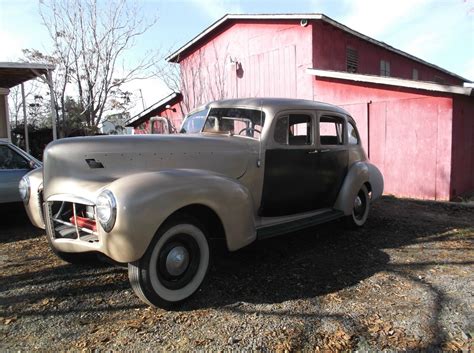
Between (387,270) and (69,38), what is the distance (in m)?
14.2

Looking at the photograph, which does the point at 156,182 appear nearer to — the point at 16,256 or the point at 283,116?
the point at 283,116

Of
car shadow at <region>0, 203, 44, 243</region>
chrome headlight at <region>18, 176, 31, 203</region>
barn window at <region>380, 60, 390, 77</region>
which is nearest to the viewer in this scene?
chrome headlight at <region>18, 176, 31, 203</region>

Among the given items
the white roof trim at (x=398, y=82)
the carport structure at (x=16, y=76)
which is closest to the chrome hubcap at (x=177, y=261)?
the carport structure at (x=16, y=76)

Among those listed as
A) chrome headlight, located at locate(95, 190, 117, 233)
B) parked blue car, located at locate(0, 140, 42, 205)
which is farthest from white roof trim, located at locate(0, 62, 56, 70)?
chrome headlight, located at locate(95, 190, 117, 233)

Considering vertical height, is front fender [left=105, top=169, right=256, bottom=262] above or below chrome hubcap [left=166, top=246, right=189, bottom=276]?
above

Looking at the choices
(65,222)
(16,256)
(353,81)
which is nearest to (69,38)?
(353,81)

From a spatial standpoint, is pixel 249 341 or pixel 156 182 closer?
pixel 249 341

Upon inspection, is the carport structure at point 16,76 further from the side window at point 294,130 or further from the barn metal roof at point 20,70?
the side window at point 294,130

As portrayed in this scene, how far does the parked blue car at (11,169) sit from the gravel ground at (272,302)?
2.84 ft

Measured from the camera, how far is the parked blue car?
6309 mm

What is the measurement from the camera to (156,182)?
11.4ft

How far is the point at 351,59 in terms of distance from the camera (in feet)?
46.2

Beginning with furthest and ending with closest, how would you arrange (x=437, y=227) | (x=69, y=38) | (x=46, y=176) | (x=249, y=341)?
(x=69, y=38)
(x=437, y=227)
(x=46, y=176)
(x=249, y=341)

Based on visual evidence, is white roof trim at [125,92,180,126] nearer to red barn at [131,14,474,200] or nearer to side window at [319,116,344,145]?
red barn at [131,14,474,200]
